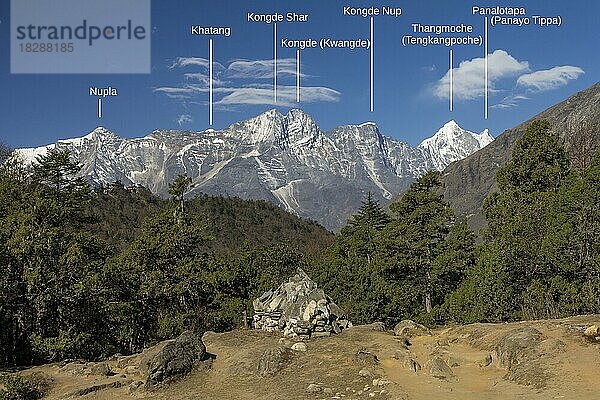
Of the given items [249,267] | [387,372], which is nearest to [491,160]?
[249,267]

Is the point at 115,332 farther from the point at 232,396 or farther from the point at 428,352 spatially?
the point at 428,352

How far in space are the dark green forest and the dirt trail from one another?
14.6 ft

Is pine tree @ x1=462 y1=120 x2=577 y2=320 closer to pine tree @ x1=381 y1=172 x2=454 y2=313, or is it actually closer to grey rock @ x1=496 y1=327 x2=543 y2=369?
pine tree @ x1=381 y1=172 x2=454 y2=313

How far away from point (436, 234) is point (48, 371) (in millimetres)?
23445

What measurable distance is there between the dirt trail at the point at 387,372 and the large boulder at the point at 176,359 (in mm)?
350

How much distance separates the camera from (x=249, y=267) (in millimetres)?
34906

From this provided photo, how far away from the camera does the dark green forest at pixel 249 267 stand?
22.5 metres

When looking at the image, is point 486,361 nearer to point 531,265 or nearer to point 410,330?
point 410,330

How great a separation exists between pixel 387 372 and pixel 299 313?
7.20 metres

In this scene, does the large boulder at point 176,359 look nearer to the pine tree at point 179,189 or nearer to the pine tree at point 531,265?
the pine tree at point 531,265

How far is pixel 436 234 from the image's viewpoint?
113ft

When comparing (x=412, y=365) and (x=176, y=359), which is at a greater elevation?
(x=412, y=365)

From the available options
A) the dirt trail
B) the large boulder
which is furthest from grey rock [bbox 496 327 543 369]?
the large boulder

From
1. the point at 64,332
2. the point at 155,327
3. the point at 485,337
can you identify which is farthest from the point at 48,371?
the point at 485,337
